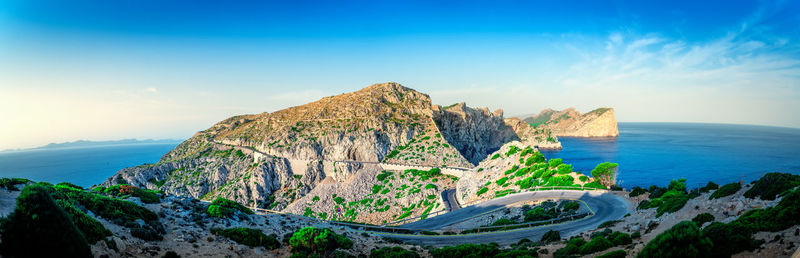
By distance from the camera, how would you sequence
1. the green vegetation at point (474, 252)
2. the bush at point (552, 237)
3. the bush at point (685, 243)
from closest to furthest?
the bush at point (685, 243)
the green vegetation at point (474, 252)
the bush at point (552, 237)

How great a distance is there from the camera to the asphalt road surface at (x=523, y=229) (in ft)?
85.4

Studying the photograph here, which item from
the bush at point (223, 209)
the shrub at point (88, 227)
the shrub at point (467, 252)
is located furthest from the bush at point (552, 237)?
the shrub at point (88, 227)

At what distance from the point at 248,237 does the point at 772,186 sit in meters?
30.4

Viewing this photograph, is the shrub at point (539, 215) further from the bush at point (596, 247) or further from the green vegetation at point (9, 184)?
the green vegetation at point (9, 184)

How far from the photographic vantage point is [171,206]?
2006 centimetres

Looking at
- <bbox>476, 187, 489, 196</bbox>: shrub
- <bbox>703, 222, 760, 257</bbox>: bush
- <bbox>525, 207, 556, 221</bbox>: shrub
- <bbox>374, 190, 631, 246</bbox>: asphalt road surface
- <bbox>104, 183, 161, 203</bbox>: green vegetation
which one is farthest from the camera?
<bbox>476, 187, 489, 196</bbox>: shrub

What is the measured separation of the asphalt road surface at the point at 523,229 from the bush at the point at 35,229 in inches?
840

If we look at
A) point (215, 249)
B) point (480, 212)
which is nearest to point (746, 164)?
point (480, 212)

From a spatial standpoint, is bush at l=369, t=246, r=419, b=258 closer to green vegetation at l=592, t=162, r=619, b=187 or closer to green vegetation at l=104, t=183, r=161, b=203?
green vegetation at l=104, t=183, r=161, b=203

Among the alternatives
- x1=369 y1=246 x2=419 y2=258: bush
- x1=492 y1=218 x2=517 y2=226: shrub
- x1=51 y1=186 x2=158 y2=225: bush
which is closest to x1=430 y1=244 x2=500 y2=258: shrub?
x1=369 y1=246 x2=419 y2=258: bush

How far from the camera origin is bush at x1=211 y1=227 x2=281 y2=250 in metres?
16.8

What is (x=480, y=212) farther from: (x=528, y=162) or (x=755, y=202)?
(x=755, y=202)

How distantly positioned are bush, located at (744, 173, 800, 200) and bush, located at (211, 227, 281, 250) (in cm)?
2832

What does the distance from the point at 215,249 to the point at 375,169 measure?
59.5 meters
